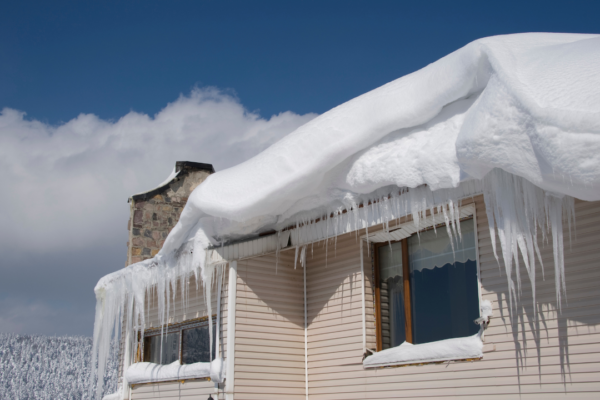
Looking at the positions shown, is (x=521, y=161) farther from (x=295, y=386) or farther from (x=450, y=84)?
(x=295, y=386)

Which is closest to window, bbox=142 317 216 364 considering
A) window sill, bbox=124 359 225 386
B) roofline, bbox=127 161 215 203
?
window sill, bbox=124 359 225 386

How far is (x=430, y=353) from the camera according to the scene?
18.6ft

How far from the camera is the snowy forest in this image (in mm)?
14766

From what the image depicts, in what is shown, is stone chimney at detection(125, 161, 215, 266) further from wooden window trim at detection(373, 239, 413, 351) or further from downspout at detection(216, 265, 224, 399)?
wooden window trim at detection(373, 239, 413, 351)

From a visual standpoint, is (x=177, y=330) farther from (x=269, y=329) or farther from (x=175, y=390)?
(x=269, y=329)

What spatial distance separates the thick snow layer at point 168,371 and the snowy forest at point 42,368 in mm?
7961

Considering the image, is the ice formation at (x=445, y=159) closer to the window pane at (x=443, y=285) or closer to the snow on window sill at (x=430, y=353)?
the window pane at (x=443, y=285)

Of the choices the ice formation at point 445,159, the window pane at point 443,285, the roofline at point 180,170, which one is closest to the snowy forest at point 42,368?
the roofline at point 180,170

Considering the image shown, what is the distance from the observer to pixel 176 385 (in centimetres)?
770

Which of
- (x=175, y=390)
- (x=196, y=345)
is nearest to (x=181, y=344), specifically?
(x=196, y=345)

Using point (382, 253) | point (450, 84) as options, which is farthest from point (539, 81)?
point (382, 253)

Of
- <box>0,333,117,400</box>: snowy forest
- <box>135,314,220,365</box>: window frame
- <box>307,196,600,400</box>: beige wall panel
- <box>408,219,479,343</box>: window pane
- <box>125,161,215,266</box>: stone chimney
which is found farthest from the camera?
<box>0,333,117,400</box>: snowy forest

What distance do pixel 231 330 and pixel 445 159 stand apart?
135 inches

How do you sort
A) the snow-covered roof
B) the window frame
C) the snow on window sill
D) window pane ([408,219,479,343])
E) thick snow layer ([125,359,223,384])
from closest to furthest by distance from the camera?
1. the snow-covered roof
2. the snow on window sill
3. window pane ([408,219,479,343])
4. thick snow layer ([125,359,223,384])
5. the window frame
